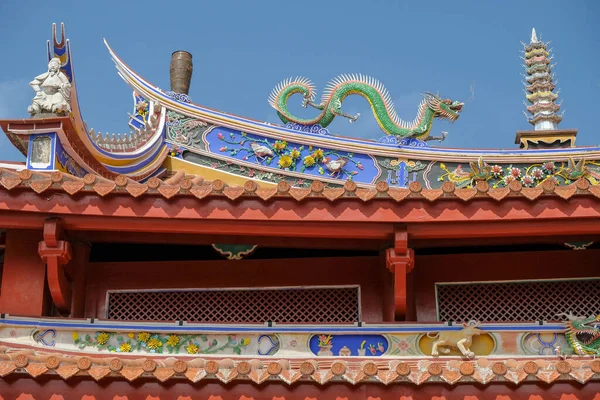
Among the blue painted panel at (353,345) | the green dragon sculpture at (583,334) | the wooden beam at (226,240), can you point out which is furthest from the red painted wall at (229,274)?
the green dragon sculpture at (583,334)

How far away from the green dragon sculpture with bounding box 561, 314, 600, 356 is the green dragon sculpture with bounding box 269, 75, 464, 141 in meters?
5.81

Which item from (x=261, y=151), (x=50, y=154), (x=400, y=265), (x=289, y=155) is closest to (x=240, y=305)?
(x=400, y=265)

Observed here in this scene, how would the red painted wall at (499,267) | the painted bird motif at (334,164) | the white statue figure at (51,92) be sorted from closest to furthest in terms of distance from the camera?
1. the red painted wall at (499,267)
2. the white statue figure at (51,92)
3. the painted bird motif at (334,164)

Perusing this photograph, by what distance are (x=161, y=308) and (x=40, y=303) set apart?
45.2 inches

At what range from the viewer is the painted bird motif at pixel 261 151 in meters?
14.7

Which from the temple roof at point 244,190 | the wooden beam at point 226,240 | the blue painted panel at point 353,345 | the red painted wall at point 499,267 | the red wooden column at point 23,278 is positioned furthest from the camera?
the red painted wall at point 499,267

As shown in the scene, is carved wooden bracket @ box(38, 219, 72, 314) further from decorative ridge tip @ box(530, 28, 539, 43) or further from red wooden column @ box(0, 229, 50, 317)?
decorative ridge tip @ box(530, 28, 539, 43)

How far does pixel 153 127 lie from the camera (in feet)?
47.4

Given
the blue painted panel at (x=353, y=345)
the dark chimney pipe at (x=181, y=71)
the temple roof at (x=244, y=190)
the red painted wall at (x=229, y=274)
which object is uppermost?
the dark chimney pipe at (x=181, y=71)

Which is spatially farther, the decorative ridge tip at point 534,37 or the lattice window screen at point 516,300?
the decorative ridge tip at point 534,37

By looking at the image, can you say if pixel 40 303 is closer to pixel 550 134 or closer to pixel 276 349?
pixel 276 349

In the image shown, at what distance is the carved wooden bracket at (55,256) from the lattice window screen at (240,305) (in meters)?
0.63

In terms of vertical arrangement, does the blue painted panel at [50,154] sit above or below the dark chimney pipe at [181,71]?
below

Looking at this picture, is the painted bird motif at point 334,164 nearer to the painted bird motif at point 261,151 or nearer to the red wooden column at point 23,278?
the painted bird motif at point 261,151
